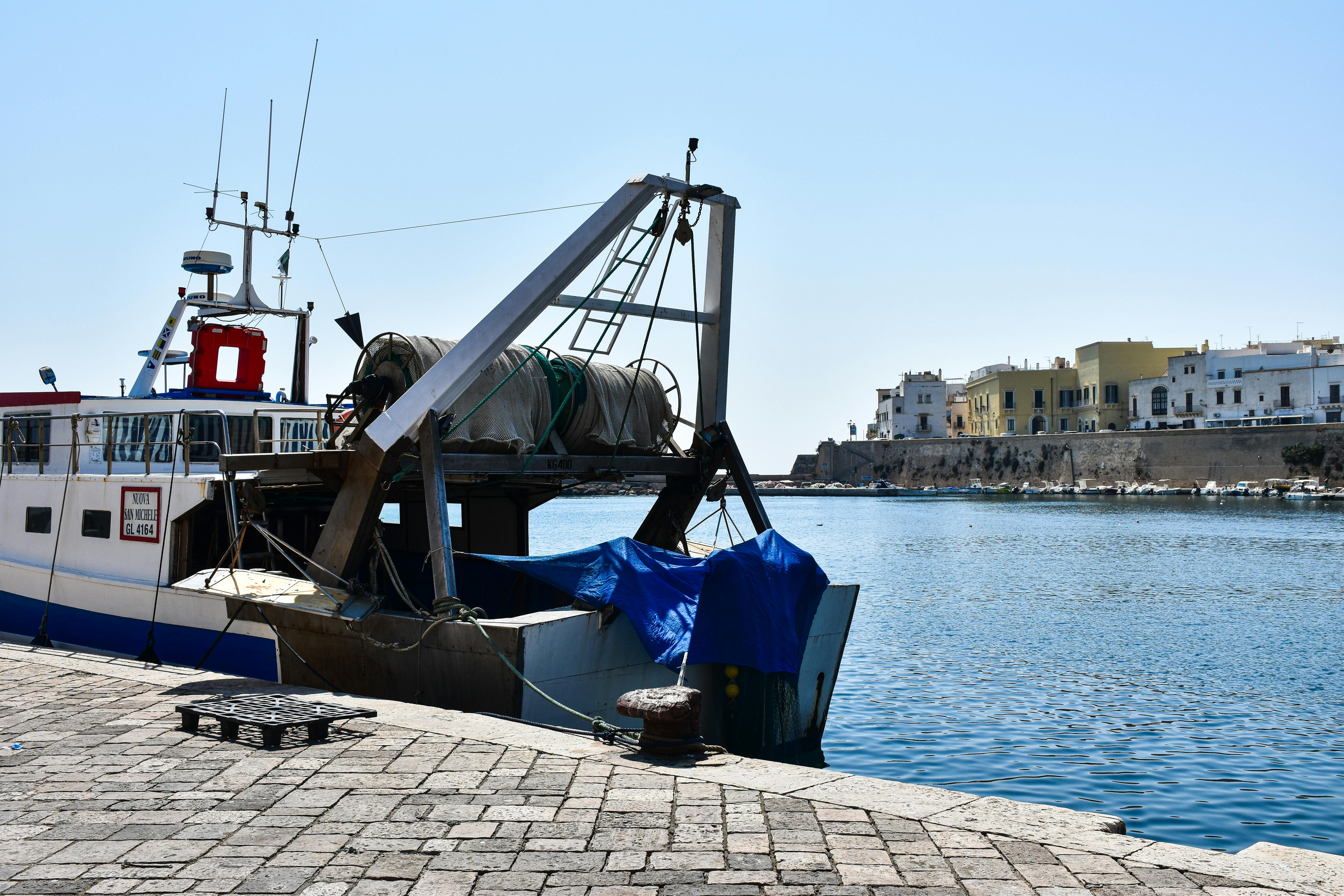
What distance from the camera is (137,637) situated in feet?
41.4

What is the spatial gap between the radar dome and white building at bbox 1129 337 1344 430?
9171 centimetres

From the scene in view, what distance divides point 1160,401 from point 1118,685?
303 feet

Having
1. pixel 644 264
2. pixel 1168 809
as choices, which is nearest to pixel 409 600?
pixel 644 264

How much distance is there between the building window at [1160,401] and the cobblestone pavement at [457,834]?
10400 cm

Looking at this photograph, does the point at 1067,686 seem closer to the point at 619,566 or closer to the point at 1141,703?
the point at 1141,703

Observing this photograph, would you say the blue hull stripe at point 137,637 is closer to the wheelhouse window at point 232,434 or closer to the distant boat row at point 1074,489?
the wheelhouse window at point 232,434

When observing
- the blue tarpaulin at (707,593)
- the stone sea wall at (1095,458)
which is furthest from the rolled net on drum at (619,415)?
the stone sea wall at (1095,458)

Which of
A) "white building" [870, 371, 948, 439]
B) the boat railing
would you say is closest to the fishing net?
the boat railing

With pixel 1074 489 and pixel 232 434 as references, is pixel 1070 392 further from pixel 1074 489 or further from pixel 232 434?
pixel 232 434

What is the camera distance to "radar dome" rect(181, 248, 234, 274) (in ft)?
54.7

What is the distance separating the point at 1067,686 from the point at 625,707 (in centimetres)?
1196

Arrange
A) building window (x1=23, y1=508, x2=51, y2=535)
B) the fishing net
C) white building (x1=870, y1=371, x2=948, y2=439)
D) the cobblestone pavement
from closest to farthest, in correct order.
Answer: the cobblestone pavement < the fishing net < building window (x1=23, y1=508, x2=51, y2=535) < white building (x1=870, y1=371, x2=948, y2=439)

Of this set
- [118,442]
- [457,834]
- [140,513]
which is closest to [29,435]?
[118,442]

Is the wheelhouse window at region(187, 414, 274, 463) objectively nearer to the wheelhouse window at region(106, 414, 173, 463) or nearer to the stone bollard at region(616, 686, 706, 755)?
the wheelhouse window at region(106, 414, 173, 463)
